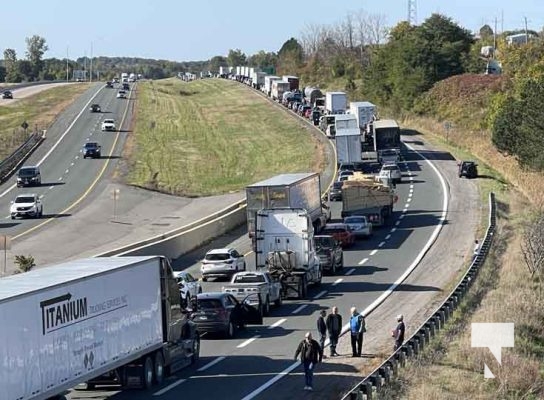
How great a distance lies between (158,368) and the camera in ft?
88.9

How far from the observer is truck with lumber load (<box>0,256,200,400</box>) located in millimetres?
20406

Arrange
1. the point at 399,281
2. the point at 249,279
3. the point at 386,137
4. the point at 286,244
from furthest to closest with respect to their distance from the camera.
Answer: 1. the point at 386,137
2. the point at 399,281
3. the point at 286,244
4. the point at 249,279

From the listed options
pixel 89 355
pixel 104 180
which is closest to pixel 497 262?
pixel 89 355

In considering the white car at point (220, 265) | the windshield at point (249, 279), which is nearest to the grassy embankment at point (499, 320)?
the windshield at point (249, 279)

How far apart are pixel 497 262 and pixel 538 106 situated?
3022 centimetres

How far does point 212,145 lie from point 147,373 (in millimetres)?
89453

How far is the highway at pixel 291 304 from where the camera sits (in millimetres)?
26984

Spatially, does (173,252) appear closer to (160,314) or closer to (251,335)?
(251,335)

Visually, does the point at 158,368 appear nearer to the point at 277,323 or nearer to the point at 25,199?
the point at 277,323

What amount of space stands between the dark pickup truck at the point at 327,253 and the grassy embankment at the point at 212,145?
3534cm

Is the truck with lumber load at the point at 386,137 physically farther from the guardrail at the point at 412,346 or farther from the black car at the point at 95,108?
the black car at the point at 95,108

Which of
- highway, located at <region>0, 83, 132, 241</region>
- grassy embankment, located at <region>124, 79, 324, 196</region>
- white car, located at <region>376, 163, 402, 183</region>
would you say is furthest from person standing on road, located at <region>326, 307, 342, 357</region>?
grassy embankment, located at <region>124, 79, 324, 196</region>

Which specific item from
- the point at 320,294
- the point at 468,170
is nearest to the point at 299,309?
the point at 320,294

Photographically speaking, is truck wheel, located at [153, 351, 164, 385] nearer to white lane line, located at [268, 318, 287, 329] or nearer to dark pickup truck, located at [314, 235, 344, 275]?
white lane line, located at [268, 318, 287, 329]
